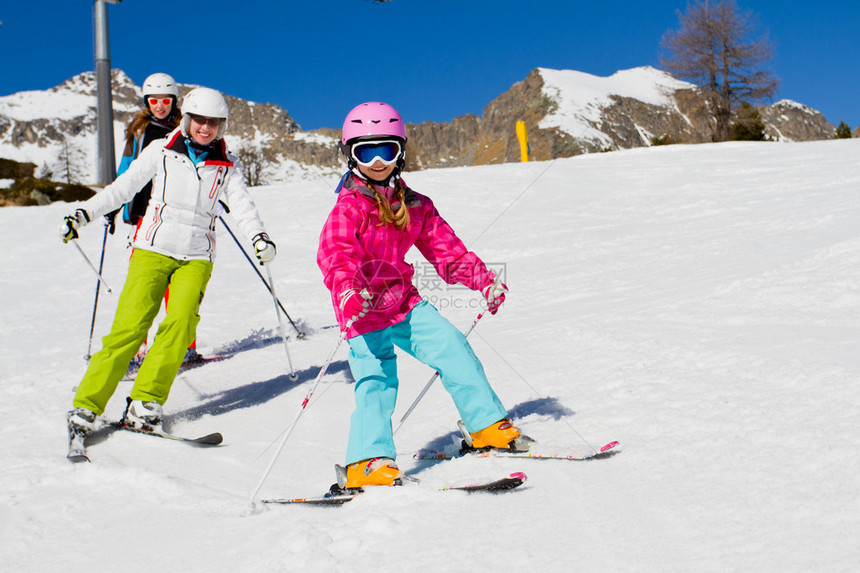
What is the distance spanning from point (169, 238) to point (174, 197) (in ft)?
0.87

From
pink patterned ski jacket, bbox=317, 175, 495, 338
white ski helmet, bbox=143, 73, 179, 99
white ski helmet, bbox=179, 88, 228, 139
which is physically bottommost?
pink patterned ski jacket, bbox=317, 175, 495, 338

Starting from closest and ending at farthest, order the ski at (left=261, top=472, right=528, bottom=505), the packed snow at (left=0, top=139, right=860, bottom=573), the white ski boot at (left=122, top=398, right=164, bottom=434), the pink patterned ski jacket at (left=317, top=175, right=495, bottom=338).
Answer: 1. the packed snow at (left=0, top=139, right=860, bottom=573)
2. the ski at (left=261, top=472, right=528, bottom=505)
3. the pink patterned ski jacket at (left=317, top=175, right=495, bottom=338)
4. the white ski boot at (left=122, top=398, right=164, bottom=434)

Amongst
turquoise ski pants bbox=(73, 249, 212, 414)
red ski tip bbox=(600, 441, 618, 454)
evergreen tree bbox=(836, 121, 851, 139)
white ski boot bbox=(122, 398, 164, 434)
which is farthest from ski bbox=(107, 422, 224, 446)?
evergreen tree bbox=(836, 121, 851, 139)

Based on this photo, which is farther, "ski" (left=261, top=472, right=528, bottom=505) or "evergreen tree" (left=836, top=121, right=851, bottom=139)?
"evergreen tree" (left=836, top=121, right=851, bottom=139)

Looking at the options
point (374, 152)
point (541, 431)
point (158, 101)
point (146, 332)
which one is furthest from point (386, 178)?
point (158, 101)

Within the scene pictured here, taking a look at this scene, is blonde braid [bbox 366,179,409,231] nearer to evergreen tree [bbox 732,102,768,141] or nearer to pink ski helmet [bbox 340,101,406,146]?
pink ski helmet [bbox 340,101,406,146]

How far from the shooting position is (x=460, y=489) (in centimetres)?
252

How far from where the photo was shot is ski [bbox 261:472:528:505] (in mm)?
2479

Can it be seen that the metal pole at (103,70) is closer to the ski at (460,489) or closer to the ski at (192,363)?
the ski at (192,363)

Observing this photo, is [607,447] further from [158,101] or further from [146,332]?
[158,101]

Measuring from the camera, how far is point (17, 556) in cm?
230

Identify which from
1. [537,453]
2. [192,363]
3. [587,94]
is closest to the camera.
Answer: [537,453]

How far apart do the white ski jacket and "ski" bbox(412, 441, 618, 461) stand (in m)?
1.89

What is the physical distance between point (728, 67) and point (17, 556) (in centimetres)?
3942
